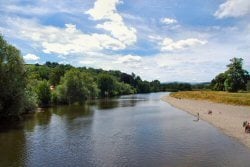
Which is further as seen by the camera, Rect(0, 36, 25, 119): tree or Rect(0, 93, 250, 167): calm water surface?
Rect(0, 36, 25, 119): tree

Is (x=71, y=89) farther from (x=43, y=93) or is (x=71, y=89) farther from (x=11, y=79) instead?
(x=11, y=79)

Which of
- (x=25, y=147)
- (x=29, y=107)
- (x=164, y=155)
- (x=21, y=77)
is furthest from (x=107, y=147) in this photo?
(x=29, y=107)

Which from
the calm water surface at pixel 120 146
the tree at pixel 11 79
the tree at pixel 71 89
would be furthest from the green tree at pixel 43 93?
the calm water surface at pixel 120 146

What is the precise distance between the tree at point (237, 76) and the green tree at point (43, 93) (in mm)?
74643

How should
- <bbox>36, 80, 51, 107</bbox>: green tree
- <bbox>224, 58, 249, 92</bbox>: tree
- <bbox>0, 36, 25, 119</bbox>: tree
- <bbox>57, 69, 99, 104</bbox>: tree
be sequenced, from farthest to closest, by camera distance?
<bbox>224, 58, 249, 92</bbox>: tree, <bbox>57, 69, 99, 104</bbox>: tree, <bbox>36, 80, 51, 107</bbox>: green tree, <bbox>0, 36, 25, 119</bbox>: tree

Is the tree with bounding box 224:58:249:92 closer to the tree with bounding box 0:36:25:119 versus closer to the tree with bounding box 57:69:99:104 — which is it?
the tree with bounding box 57:69:99:104

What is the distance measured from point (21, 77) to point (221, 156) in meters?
37.0

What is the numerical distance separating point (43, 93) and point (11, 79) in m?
41.1

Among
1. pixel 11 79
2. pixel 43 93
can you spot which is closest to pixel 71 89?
pixel 43 93

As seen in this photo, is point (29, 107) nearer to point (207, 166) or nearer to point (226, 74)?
point (207, 166)

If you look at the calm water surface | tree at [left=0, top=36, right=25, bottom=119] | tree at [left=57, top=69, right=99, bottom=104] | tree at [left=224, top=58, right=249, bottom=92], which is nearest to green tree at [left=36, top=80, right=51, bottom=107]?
tree at [left=57, top=69, right=99, bottom=104]

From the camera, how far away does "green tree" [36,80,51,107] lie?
292 ft

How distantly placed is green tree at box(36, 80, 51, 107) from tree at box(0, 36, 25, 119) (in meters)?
35.1

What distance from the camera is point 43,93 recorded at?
91500 mm
